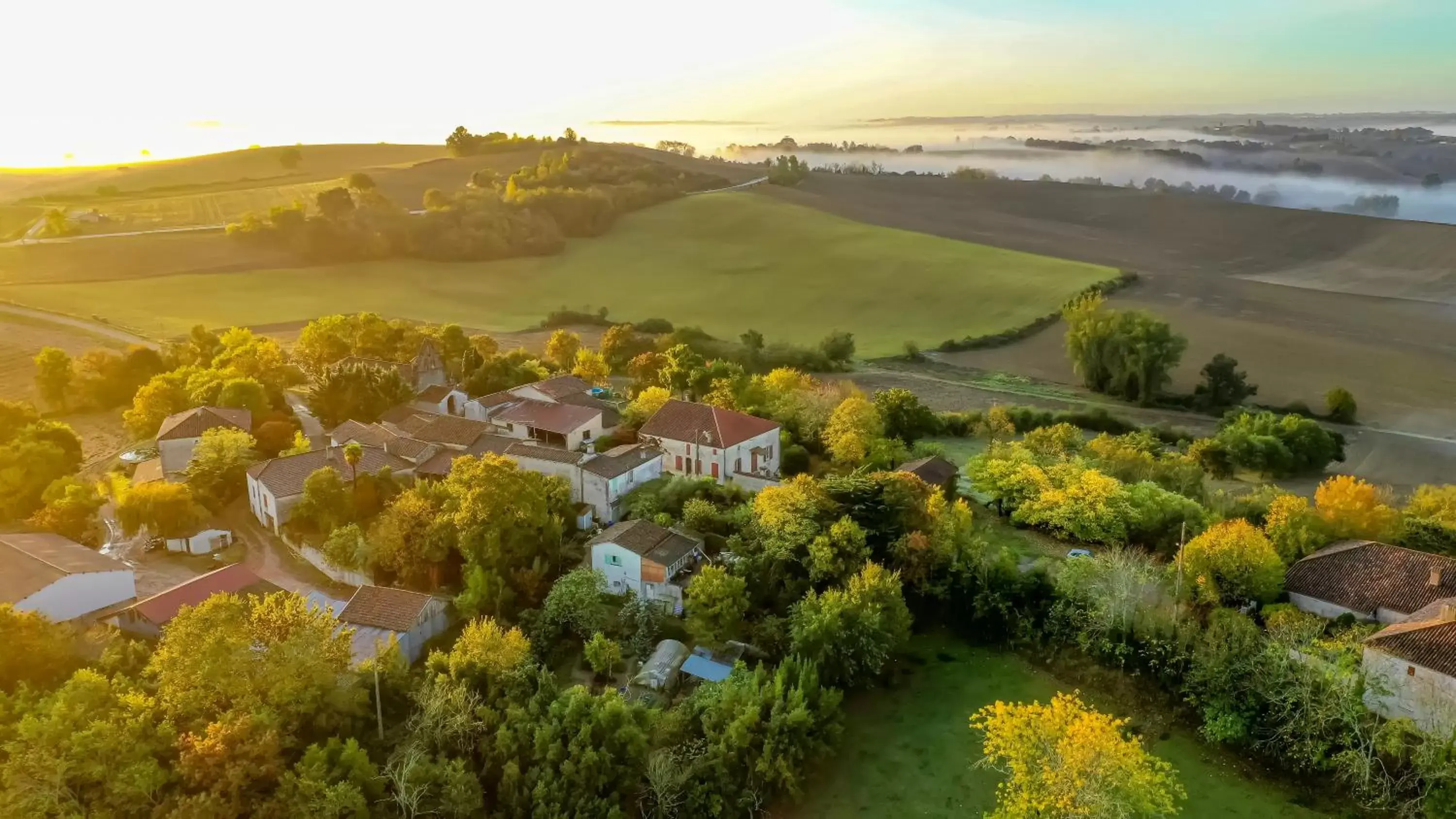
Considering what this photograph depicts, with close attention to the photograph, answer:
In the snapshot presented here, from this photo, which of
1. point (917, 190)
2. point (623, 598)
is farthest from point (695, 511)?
point (917, 190)

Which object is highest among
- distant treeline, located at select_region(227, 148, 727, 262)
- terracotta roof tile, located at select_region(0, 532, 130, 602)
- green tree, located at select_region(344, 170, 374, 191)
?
green tree, located at select_region(344, 170, 374, 191)

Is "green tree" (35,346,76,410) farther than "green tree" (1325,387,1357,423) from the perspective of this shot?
No

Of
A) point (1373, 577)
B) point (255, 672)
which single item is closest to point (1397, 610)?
point (1373, 577)

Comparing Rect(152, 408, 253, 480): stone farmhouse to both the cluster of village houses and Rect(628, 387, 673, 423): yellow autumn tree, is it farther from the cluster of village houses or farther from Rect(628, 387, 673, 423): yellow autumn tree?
Rect(628, 387, 673, 423): yellow autumn tree

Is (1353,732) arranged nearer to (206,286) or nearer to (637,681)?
(637,681)

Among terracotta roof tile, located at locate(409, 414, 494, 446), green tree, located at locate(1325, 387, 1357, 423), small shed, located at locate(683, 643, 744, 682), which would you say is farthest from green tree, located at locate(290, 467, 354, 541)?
green tree, located at locate(1325, 387, 1357, 423)
